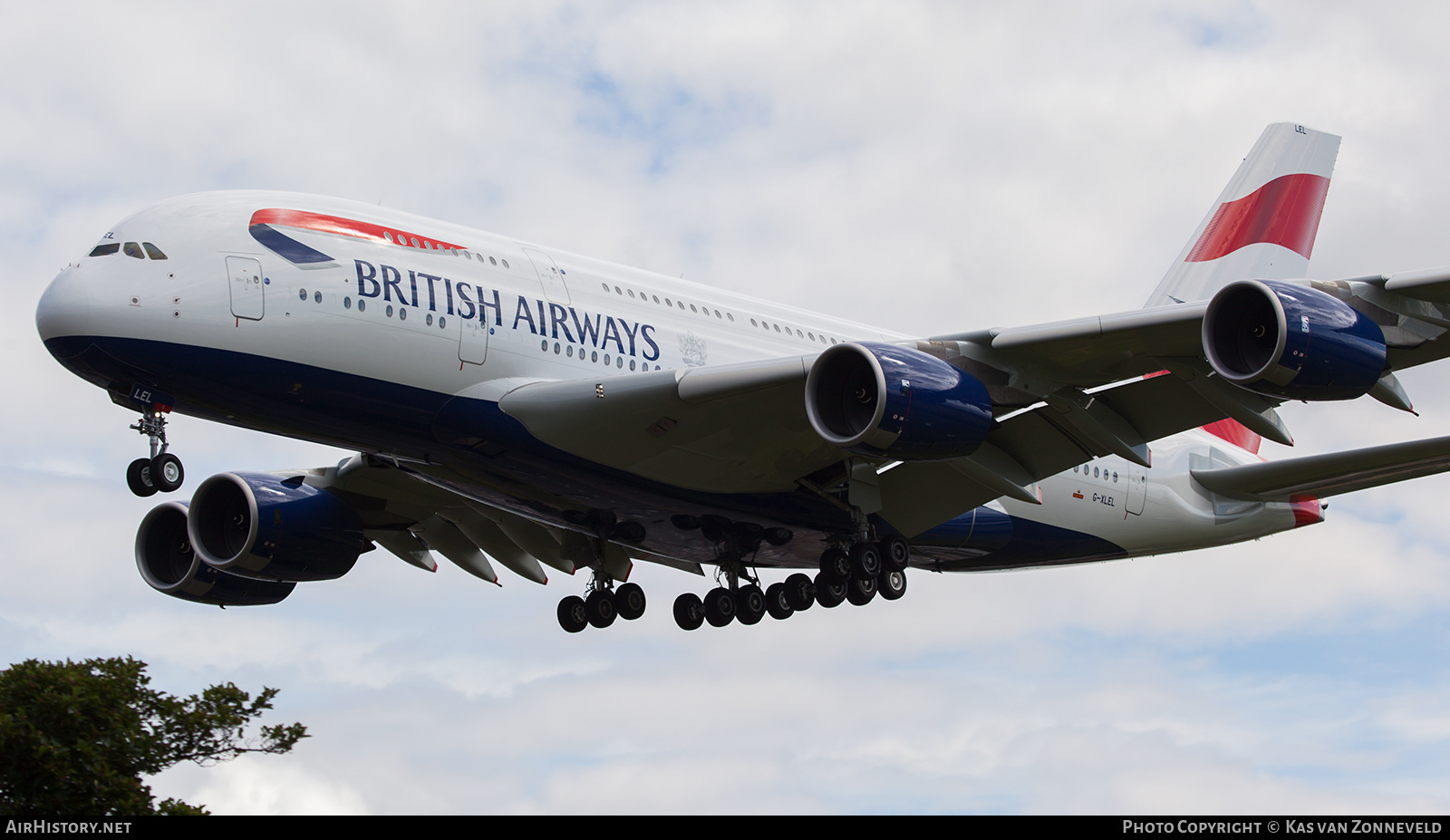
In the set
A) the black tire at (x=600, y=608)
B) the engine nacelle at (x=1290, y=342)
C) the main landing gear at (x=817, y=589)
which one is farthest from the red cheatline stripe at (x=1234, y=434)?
the black tire at (x=600, y=608)

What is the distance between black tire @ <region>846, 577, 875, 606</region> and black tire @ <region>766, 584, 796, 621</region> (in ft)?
8.05

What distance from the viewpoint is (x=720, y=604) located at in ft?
88.4

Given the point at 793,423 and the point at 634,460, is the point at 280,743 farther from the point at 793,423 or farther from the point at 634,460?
the point at 793,423

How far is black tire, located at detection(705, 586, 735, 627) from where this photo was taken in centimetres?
2694

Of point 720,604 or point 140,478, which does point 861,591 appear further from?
point 140,478

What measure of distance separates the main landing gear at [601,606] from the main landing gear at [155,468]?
9.29 metres

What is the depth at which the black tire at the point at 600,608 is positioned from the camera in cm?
2755

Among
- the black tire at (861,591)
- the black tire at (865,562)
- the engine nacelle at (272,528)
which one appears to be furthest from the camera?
the engine nacelle at (272,528)

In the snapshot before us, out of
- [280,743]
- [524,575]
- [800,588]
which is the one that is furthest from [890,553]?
[280,743]

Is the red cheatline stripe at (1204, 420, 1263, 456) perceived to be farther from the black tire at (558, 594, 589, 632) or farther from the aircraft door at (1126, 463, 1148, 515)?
the black tire at (558, 594, 589, 632)

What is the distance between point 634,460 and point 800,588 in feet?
17.7

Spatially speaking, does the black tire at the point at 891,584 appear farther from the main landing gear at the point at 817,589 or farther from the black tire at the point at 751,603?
the black tire at the point at 751,603

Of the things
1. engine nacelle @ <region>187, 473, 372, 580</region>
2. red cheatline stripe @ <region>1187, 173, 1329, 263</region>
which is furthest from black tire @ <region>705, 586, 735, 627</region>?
red cheatline stripe @ <region>1187, 173, 1329, 263</region>

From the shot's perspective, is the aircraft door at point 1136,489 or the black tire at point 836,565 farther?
the aircraft door at point 1136,489
